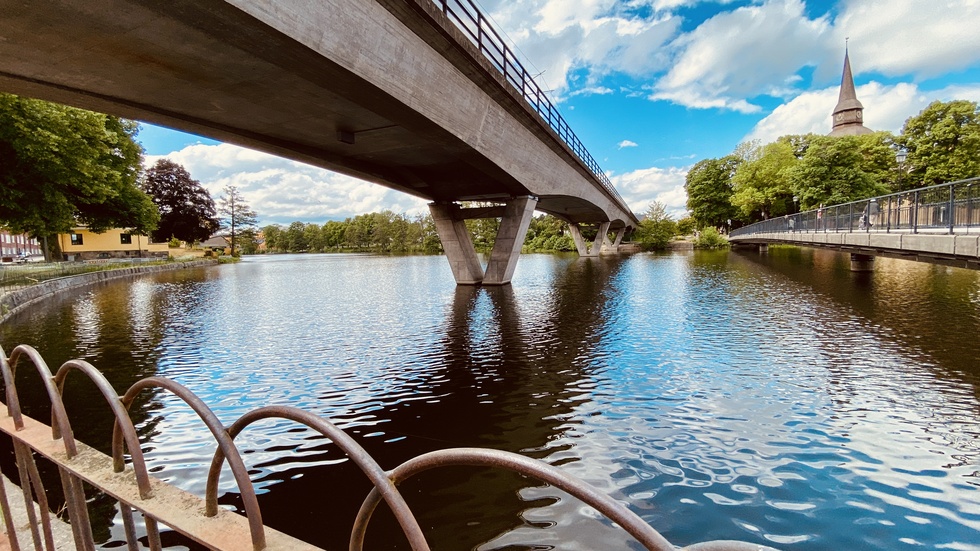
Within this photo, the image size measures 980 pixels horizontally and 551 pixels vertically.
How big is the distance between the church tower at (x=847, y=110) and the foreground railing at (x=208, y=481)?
116492 mm

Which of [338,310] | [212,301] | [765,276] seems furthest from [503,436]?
[765,276]

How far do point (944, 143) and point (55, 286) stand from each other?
84.0 meters

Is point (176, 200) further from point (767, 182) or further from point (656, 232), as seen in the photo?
point (767, 182)

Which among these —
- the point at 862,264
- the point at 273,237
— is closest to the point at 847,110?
the point at 862,264

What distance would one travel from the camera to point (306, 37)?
316 inches

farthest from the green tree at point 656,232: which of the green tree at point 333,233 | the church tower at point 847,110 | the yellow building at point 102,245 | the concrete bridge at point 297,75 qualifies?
the green tree at point 333,233

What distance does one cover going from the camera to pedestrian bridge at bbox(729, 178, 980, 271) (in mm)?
11953

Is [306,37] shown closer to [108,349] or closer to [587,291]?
[108,349]

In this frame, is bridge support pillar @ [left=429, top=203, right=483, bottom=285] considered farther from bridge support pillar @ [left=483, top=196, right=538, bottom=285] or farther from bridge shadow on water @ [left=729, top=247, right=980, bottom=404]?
bridge shadow on water @ [left=729, top=247, right=980, bottom=404]

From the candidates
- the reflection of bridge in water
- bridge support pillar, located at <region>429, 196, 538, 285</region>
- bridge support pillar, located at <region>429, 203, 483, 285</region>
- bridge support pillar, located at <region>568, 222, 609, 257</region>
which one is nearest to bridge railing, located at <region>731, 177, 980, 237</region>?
the reflection of bridge in water

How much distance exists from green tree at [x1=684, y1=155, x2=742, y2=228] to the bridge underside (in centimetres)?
7219

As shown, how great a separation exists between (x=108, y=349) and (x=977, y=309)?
25206 mm

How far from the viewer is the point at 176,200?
208 ft

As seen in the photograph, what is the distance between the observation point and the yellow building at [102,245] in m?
60.3
